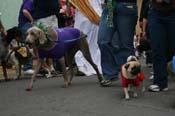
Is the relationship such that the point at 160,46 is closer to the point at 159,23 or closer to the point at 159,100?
the point at 159,23

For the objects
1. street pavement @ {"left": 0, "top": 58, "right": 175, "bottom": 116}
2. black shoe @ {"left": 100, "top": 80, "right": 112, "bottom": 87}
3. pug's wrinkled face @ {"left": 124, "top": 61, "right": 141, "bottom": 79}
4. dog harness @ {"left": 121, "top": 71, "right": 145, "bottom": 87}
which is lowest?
black shoe @ {"left": 100, "top": 80, "right": 112, "bottom": 87}

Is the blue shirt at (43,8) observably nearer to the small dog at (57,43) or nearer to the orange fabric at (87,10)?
the orange fabric at (87,10)

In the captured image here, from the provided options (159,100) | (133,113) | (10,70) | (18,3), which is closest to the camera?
(133,113)

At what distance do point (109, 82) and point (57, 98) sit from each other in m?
1.32

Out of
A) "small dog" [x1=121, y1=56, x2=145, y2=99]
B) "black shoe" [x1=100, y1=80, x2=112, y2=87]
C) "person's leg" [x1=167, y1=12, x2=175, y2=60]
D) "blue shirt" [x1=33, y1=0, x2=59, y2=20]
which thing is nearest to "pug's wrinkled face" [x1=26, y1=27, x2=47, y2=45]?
"black shoe" [x1=100, y1=80, x2=112, y2=87]

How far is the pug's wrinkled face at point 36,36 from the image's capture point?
919cm

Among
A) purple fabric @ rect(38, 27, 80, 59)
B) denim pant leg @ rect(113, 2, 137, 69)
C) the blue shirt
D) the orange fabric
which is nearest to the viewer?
denim pant leg @ rect(113, 2, 137, 69)

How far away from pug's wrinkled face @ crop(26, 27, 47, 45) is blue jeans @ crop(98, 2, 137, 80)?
39.0 inches

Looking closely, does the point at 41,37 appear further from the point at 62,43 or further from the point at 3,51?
the point at 3,51

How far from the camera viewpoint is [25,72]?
12.8 metres

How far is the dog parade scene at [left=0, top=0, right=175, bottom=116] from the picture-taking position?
7777mm

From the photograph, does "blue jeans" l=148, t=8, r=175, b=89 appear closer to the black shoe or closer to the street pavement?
the street pavement

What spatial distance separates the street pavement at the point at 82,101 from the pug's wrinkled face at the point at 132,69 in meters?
0.38

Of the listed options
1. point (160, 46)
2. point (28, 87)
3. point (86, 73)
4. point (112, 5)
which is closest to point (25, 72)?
point (86, 73)
